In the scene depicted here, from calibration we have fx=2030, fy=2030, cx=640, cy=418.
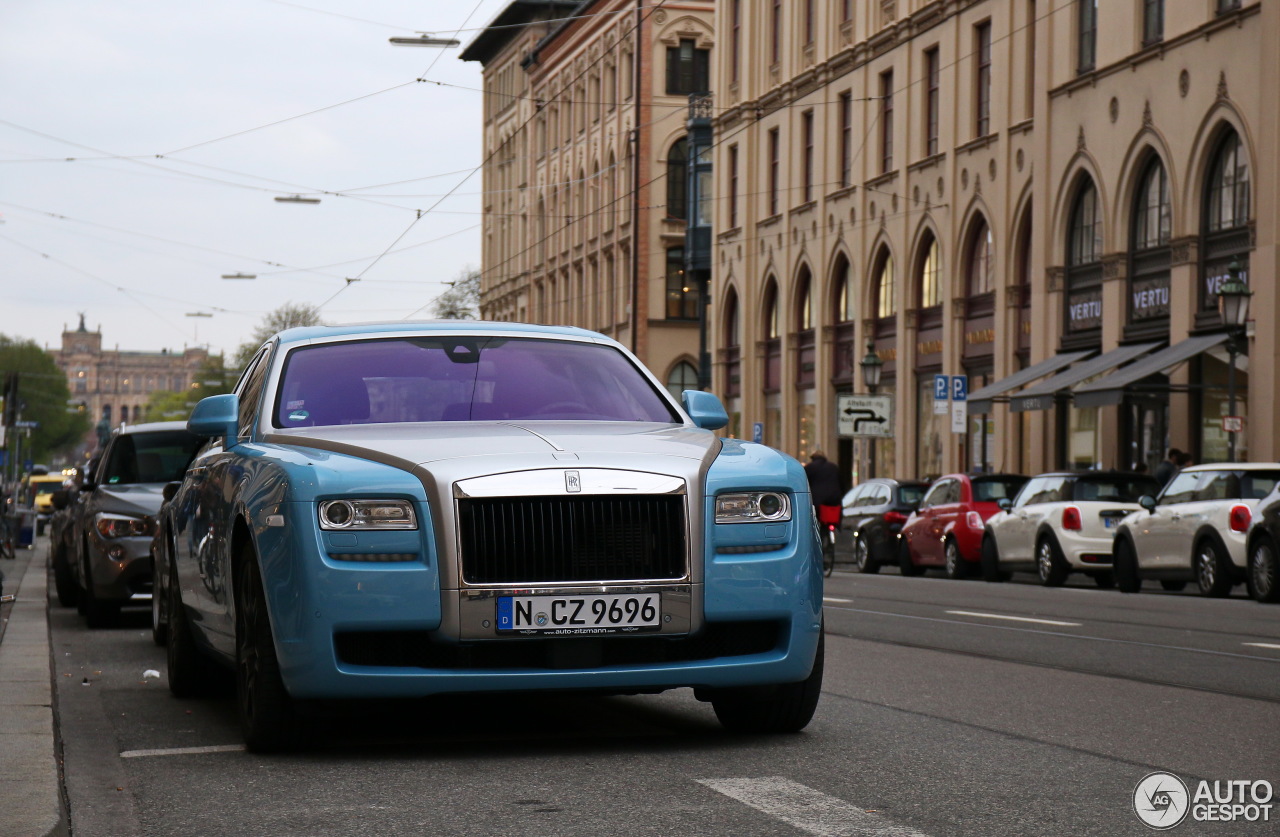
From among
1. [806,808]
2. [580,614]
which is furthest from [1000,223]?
[806,808]

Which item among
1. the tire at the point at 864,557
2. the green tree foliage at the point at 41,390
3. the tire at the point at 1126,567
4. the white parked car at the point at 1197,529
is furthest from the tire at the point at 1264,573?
the green tree foliage at the point at 41,390

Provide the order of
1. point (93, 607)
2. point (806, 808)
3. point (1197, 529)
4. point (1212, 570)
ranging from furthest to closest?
point (1197, 529) < point (1212, 570) < point (93, 607) < point (806, 808)

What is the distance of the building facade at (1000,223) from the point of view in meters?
31.0

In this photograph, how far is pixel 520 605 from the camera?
7.00m

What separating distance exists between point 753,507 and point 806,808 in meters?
1.50

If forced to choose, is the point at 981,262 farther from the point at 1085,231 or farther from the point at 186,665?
the point at 186,665

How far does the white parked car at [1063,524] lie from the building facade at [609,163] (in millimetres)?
33351

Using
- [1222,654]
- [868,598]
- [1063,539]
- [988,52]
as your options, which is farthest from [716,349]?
[1222,654]

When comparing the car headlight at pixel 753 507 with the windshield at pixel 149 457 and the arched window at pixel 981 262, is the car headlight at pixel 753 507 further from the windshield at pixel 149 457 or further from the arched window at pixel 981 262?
the arched window at pixel 981 262

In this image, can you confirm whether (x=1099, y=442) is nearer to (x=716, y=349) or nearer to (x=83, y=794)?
(x=716, y=349)

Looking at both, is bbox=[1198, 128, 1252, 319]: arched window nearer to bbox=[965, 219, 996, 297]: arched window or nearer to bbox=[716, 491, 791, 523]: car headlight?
bbox=[965, 219, 996, 297]: arched window

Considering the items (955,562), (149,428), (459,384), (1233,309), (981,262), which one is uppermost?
(981,262)

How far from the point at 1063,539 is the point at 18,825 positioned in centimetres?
2016

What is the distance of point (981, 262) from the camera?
4091cm
